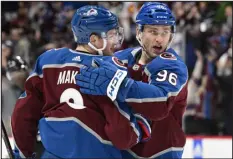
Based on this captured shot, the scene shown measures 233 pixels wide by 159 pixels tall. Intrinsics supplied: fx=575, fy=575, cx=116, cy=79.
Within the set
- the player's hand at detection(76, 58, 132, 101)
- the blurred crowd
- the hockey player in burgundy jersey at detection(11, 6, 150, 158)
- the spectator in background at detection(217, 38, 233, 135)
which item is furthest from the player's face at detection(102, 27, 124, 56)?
the spectator in background at detection(217, 38, 233, 135)

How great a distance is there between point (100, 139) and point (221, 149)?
7.56 ft

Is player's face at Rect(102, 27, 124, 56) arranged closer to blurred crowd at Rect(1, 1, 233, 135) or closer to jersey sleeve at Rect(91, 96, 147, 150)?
jersey sleeve at Rect(91, 96, 147, 150)

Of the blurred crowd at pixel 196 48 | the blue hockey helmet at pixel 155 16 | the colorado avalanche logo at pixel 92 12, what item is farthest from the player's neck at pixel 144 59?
the blurred crowd at pixel 196 48

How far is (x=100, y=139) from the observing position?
2.06 meters

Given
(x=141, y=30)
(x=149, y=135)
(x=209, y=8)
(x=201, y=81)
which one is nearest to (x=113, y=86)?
(x=149, y=135)

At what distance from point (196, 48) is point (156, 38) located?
2.96m

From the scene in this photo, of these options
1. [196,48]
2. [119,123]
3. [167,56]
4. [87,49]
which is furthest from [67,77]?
[196,48]

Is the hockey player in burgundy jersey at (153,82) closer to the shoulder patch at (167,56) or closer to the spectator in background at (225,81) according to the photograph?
the shoulder patch at (167,56)

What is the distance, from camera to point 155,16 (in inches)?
89.7

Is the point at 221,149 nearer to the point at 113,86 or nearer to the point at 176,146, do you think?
the point at 176,146

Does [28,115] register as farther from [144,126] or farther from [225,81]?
[225,81]

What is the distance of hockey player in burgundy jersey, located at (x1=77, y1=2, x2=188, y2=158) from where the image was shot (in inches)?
79.0

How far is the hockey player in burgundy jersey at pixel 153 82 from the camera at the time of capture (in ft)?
6.59

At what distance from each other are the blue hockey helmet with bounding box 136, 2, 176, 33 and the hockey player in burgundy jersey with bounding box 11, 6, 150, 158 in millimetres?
151
